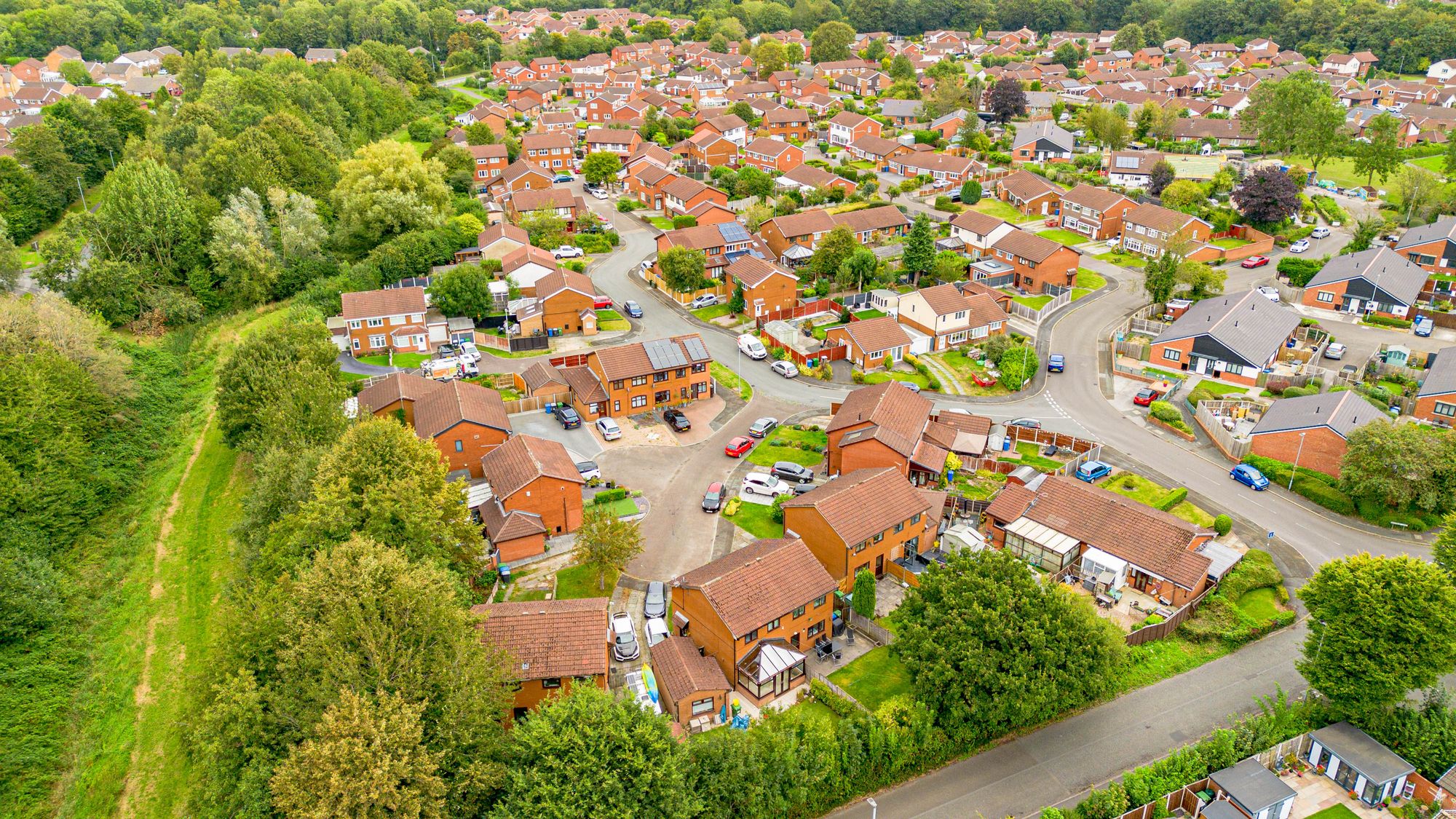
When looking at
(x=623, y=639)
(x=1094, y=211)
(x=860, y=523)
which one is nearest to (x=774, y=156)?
(x=1094, y=211)

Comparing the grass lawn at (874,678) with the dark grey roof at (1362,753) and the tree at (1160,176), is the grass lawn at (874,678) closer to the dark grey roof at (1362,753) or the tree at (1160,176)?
the dark grey roof at (1362,753)

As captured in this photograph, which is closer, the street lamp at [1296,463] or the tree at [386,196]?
the street lamp at [1296,463]

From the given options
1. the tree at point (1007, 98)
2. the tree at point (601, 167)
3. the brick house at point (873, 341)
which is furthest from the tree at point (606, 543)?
the tree at point (1007, 98)

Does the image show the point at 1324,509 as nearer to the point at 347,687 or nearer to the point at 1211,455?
the point at 1211,455

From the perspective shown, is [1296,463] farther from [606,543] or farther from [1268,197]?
[1268,197]

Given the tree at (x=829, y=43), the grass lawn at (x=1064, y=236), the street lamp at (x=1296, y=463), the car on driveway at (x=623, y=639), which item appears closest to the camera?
the car on driveway at (x=623, y=639)

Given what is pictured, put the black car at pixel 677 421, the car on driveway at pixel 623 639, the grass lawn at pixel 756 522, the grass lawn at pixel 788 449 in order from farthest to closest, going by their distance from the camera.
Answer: the black car at pixel 677 421, the grass lawn at pixel 788 449, the grass lawn at pixel 756 522, the car on driveway at pixel 623 639

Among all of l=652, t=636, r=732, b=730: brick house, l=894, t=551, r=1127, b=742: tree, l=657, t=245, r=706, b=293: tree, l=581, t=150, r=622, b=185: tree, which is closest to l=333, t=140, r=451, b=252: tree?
l=581, t=150, r=622, b=185: tree

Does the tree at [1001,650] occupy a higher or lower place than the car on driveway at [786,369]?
higher

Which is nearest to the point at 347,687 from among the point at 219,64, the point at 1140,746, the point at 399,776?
the point at 399,776
